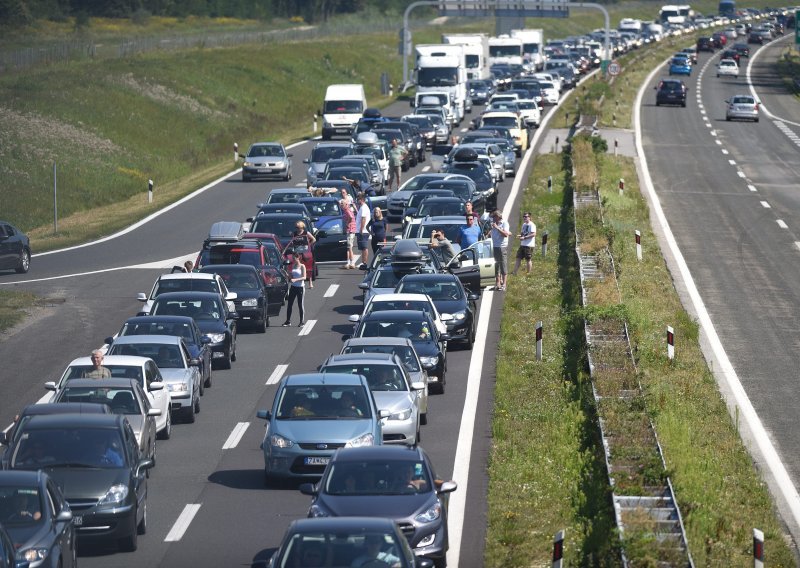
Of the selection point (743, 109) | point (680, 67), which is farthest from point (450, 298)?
point (680, 67)

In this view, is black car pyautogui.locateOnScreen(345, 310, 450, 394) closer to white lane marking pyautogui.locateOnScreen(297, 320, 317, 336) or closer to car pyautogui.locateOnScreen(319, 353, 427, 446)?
car pyautogui.locateOnScreen(319, 353, 427, 446)

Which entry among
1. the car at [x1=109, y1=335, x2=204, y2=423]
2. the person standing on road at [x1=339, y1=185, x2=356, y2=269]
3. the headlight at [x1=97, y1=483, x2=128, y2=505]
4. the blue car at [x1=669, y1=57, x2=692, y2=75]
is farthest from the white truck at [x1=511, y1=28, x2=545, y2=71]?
the headlight at [x1=97, y1=483, x2=128, y2=505]

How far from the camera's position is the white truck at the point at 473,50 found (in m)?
86.9

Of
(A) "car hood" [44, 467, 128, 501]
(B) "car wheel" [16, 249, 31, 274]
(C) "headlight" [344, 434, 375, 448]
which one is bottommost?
(B) "car wheel" [16, 249, 31, 274]

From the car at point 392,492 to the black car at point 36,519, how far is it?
254 cm

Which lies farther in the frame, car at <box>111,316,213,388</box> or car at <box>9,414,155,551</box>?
car at <box>111,316,213,388</box>

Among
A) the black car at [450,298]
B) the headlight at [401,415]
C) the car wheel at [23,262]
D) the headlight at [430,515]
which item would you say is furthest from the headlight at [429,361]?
the car wheel at [23,262]

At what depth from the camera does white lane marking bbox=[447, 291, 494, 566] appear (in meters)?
18.0

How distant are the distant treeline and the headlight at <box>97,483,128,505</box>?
97064 mm

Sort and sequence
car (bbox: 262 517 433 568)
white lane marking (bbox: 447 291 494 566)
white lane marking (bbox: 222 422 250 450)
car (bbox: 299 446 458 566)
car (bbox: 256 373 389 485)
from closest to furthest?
car (bbox: 262 517 433 568) → car (bbox: 299 446 458 566) → white lane marking (bbox: 447 291 494 566) → car (bbox: 256 373 389 485) → white lane marking (bbox: 222 422 250 450)

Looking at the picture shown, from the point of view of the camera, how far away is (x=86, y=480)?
671 inches

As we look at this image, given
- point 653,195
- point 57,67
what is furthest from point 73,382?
point 57,67

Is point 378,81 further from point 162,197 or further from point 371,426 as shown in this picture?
point 371,426

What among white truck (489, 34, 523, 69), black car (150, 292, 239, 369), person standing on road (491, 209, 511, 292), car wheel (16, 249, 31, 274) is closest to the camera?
black car (150, 292, 239, 369)
